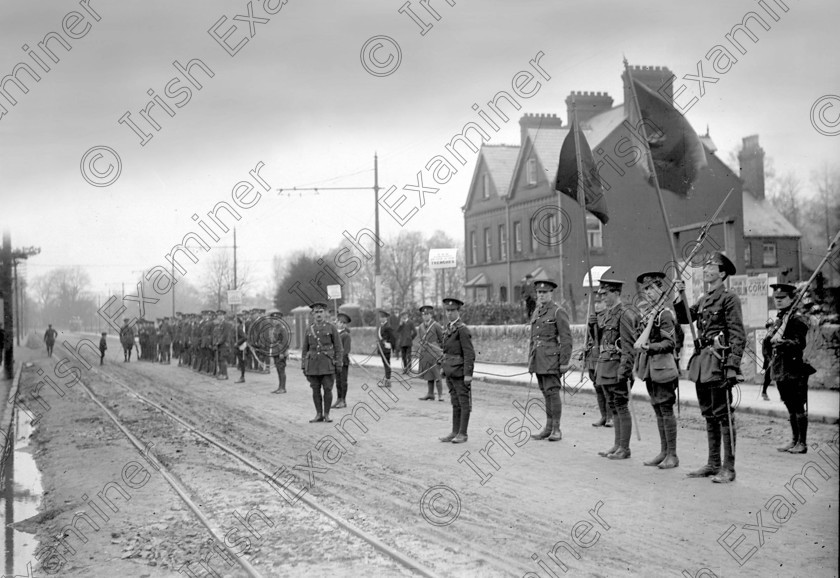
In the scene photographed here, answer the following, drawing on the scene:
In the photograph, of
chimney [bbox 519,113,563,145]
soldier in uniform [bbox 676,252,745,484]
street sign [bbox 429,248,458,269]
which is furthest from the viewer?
chimney [bbox 519,113,563,145]

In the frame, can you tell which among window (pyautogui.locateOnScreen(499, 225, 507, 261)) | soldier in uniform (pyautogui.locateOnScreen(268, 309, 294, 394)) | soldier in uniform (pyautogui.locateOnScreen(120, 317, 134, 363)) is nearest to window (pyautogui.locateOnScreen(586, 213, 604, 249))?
window (pyautogui.locateOnScreen(499, 225, 507, 261))

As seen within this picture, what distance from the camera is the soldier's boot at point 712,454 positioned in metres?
7.70

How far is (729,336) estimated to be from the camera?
7.46 metres

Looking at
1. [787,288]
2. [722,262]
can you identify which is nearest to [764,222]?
[787,288]

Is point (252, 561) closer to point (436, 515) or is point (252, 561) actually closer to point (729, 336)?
point (436, 515)

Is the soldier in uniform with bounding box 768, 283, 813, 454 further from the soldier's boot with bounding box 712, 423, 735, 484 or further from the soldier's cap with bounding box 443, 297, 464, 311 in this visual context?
the soldier's cap with bounding box 443, 297, 464, 311

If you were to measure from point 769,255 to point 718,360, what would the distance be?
3521 cm

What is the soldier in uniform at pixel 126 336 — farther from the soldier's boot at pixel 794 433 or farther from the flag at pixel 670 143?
the soldier's boot at pixel 794 433

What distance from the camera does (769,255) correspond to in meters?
39.6

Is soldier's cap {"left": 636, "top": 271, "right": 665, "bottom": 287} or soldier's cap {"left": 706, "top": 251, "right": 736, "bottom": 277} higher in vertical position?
soldier's cap {"left": 706, "top": 251, "right": 736, "bottom": 277}

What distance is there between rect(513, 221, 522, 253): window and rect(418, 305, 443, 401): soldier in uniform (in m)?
25.5

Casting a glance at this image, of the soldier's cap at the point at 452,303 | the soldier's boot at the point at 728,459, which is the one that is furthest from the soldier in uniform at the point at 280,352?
the soldier's boot at the point at 728,459

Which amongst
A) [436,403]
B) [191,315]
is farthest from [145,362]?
[436,403]

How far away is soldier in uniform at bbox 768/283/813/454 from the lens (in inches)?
360
